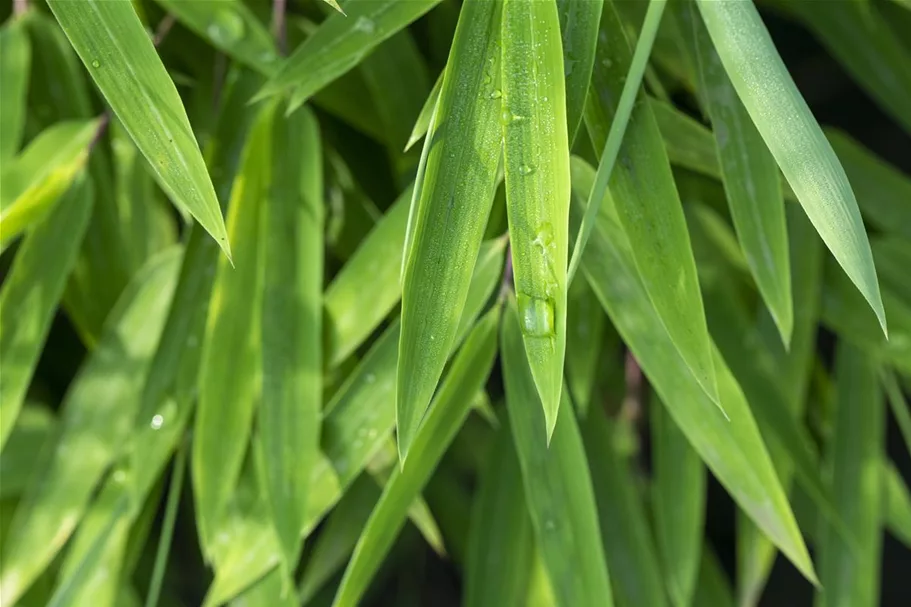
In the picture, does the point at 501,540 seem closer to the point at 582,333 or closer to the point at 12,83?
the point at 582,333

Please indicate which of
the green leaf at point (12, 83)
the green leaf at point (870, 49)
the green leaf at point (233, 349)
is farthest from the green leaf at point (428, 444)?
Answer: the green leaf at point (870, 49)

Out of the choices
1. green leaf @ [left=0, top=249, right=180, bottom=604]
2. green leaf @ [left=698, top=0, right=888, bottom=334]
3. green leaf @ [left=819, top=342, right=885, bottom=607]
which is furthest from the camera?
green leaf @ [left=819, top=342, right=885, bottom=607]

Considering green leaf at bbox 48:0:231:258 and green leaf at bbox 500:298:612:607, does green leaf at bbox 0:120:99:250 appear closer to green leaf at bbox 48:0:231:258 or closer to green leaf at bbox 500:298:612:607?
green leaf at bbox 48:0:231:258

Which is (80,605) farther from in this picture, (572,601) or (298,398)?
(572,601)

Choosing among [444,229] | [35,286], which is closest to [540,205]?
[444,229]

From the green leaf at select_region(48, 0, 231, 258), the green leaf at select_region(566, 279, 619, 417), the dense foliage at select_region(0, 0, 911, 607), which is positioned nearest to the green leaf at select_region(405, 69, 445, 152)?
the dense foliage at select_region(0, 0, 911, 607)

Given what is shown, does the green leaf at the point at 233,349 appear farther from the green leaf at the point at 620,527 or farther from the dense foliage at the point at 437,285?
the green leaf at the point at 620,527

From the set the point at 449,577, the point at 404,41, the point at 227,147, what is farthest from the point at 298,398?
the point at 449,577
